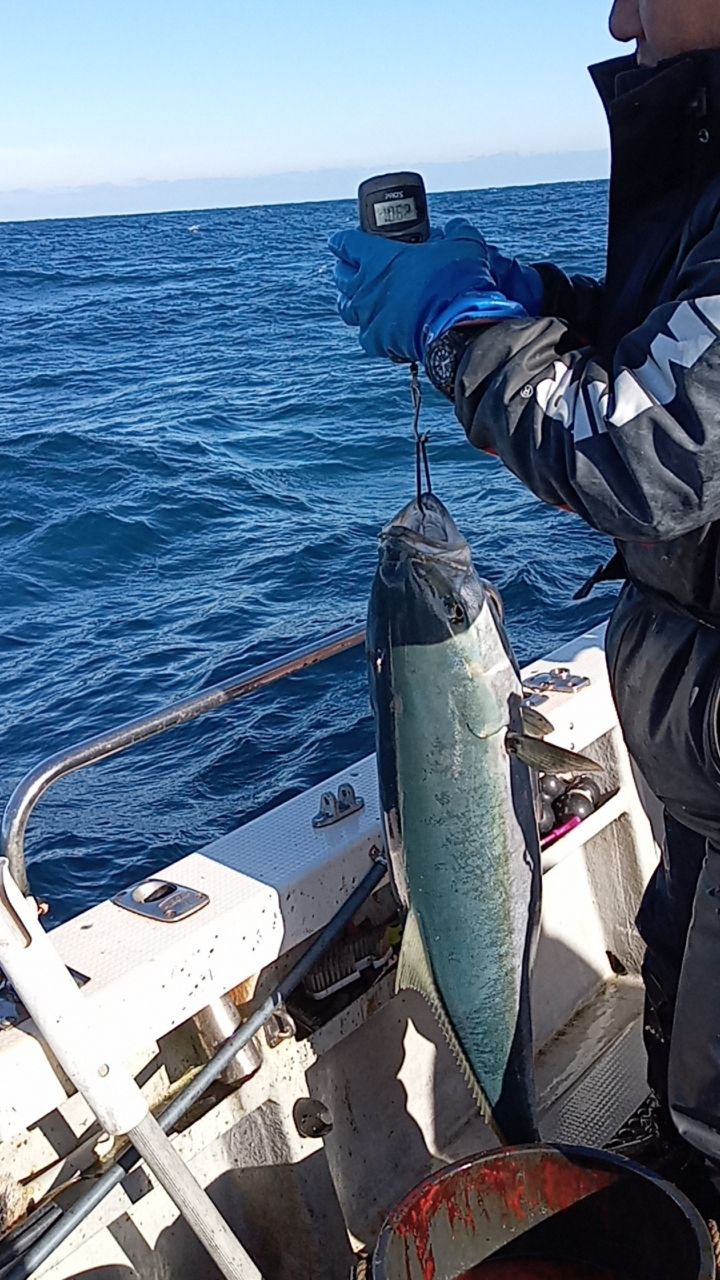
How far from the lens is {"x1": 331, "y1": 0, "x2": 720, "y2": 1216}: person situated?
1.74m

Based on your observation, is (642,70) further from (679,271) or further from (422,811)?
(422,811)

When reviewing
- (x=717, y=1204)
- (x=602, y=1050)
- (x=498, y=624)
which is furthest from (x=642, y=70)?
(x=602, y=1050)

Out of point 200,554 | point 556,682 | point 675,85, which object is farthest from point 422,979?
point 200,554

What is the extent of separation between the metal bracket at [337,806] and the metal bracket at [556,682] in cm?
72

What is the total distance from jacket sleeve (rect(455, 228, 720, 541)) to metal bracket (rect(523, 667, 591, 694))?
65.1 inches

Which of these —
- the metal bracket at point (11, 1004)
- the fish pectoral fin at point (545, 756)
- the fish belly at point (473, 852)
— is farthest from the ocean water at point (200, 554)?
the metal bracket at point (11, 1004)

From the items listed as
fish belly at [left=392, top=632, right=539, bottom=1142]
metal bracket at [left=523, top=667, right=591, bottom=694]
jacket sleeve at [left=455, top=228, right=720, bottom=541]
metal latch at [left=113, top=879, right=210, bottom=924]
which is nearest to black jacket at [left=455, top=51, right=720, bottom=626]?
jacket sleeve at [left=455, top=228, right=720, bottom=541]

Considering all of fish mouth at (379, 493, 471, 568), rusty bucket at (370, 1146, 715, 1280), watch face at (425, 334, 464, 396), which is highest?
watch face at (425, 334, 464, 396)

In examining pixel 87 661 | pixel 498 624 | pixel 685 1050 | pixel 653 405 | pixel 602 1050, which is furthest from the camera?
pixel 87 661

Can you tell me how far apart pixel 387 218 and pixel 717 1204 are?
2077 millimetres

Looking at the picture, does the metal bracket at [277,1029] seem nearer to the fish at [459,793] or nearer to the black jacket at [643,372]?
the fish at [459,793]

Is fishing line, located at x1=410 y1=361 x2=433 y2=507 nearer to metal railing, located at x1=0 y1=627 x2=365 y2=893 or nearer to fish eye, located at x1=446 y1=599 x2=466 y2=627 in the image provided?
fish eye, located at x1=446 y1=599 x2=466 y2=627

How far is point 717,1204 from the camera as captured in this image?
8.25ft

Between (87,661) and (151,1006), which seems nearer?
(151,1006)
